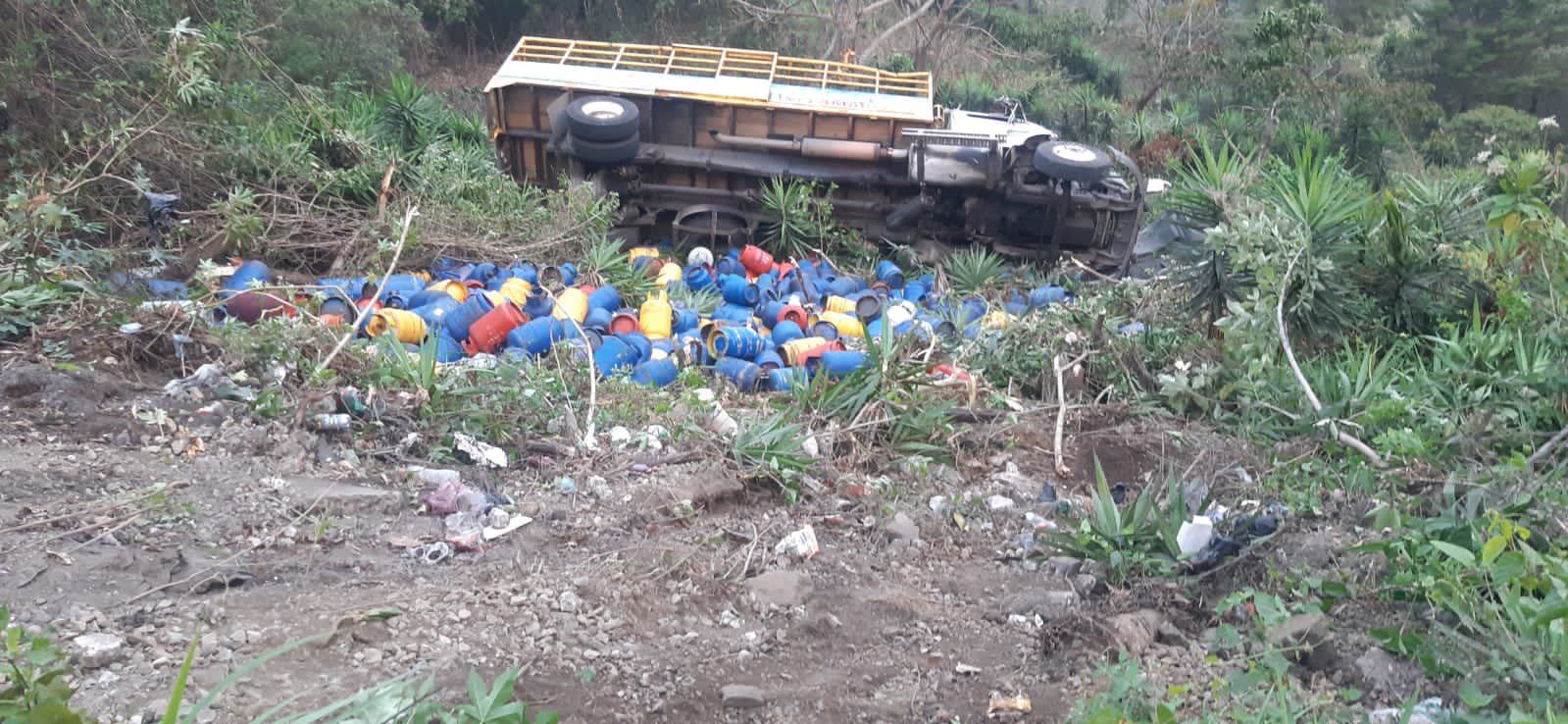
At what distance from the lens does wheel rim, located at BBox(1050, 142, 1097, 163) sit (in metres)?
9.85

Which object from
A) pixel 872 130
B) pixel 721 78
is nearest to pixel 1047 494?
pixel 872 130

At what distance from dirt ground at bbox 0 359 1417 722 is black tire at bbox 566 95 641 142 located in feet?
16.7

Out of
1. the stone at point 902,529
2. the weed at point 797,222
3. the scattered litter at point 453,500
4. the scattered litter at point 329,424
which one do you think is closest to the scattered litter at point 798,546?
the stone at point 902,529

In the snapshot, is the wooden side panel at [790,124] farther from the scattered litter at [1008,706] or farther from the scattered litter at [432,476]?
the scattered litter at [1008,706]

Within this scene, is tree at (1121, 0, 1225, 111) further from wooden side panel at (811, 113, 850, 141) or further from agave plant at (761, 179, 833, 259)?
agave plant at (761, 179, 833, 259)

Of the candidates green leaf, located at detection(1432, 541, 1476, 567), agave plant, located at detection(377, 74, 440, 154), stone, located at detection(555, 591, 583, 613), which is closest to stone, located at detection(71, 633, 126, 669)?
stone, located at detection(555, 591, 583, 613)

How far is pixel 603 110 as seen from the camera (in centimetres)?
1024

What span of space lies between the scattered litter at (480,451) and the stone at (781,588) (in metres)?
1.71

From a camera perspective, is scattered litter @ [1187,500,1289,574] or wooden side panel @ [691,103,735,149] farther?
wooden side panel @ [691,103,735,149]

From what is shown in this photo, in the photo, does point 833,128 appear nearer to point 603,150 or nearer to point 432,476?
point 603,150

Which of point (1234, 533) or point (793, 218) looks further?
point (793, 218)

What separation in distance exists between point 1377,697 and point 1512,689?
441mm

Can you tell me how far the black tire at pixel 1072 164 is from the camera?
977cm

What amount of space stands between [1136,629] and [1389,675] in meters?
0.73
